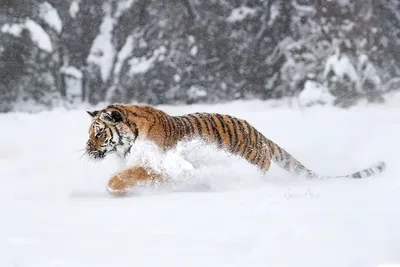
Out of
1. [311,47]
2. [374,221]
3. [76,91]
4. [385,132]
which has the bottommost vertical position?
[76,91]

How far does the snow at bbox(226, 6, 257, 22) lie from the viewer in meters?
12.2

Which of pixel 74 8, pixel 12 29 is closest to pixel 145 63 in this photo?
pixel 74 8

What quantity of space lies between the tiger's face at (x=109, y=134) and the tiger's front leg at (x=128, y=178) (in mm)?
228

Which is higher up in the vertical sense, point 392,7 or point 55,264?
point 55,264

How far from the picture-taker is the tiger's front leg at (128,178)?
460 centimetres

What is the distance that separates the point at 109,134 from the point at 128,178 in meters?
0.36

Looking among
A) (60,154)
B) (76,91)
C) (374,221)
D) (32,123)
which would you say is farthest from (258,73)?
(374,221)

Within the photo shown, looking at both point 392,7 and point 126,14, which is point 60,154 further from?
point 392,7

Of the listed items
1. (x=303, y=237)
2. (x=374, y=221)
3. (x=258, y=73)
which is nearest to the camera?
(x=303, y=237)

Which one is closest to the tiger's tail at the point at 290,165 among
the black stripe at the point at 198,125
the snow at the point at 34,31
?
the black stripe at the point at 198,125

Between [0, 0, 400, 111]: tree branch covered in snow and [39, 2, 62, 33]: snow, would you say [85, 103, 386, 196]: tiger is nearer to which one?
[0, 0, 400, 111]: tree branch covered in snow

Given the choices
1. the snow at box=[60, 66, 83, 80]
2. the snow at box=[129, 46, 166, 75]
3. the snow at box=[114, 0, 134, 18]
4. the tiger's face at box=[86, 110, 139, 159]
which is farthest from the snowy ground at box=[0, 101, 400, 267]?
the snow at box=[114, 0, 134, 18]

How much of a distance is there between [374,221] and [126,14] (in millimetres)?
9193

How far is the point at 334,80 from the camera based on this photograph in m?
11.6
